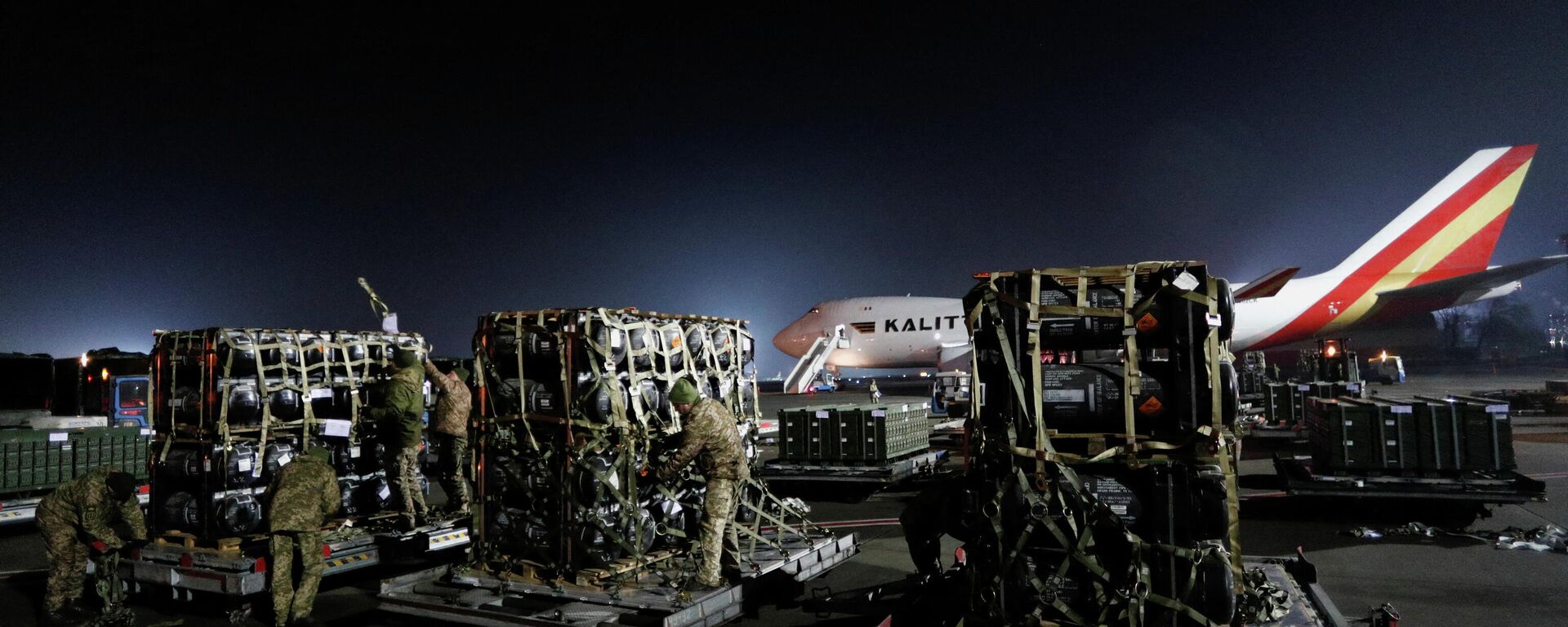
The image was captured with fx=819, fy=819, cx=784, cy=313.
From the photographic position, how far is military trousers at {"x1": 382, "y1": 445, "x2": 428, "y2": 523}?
884 cm

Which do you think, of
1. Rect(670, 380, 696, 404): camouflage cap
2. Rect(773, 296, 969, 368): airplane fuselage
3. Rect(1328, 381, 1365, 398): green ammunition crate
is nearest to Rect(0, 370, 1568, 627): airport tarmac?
Rect(670, 380, 696, 404): camouflage cap

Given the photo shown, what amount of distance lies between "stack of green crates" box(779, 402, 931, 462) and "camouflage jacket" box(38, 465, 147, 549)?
8356mm

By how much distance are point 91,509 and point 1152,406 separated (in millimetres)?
8489

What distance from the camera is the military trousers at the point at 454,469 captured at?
30.9ft

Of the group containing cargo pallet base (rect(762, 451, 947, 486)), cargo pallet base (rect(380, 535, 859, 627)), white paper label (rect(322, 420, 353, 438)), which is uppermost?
white paper label (rect(322, 420, 353, 438))

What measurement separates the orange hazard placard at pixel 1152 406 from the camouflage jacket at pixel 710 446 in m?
3.15

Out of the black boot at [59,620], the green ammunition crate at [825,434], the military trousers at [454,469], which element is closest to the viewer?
the black boot at [59,620]

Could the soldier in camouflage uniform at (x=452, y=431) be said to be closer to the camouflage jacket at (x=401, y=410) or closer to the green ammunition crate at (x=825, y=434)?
the camouflage jacket at (x=401, y=410)

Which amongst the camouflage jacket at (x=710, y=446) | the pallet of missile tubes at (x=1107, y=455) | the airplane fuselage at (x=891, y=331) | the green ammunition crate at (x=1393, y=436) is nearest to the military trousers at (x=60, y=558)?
the camouflage jacket at (x=710, y=446)

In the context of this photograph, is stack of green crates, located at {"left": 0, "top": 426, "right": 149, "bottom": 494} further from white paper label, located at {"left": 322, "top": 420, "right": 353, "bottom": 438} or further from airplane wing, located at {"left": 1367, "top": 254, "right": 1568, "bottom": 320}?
airplane wing, located at {"left": 1367, "top": 254, "right": 1568, "bottom": 320}

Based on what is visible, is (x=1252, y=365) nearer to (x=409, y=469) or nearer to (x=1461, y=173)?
(x=1461, y=173)

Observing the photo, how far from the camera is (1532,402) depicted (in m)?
23.5

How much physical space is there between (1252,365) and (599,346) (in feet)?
84.9

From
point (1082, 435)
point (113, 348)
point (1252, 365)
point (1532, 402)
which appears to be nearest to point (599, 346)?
point (1082, 435)
